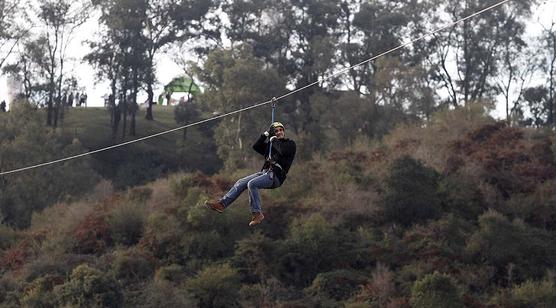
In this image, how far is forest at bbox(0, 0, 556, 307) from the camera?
128 feet

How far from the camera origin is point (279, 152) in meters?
14.0

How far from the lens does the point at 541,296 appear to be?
35.8 metres

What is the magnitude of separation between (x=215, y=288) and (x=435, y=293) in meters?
8.48

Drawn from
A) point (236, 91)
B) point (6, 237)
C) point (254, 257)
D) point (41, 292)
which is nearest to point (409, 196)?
point (254, 257)

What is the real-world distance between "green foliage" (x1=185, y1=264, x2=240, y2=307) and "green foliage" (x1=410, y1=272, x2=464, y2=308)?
278 inches

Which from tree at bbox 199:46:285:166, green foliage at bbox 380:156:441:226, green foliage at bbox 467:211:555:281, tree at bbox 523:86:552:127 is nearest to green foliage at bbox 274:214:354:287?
green foliage at bbox 380:156:441:226

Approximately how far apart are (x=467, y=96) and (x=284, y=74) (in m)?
11.7

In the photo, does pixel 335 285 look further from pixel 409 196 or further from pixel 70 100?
pixel 70 100

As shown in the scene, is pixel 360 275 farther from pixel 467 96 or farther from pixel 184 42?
pixel 184 42

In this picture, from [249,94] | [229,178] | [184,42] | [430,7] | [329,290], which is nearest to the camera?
[329,290]

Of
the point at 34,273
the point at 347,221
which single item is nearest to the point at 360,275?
the point at 347,221

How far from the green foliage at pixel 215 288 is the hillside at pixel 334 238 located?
52mm

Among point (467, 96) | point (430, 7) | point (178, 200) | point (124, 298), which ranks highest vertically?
point (430, 7)

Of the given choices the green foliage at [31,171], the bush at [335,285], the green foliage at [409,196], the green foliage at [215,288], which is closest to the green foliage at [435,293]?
the bush at [335,285]
